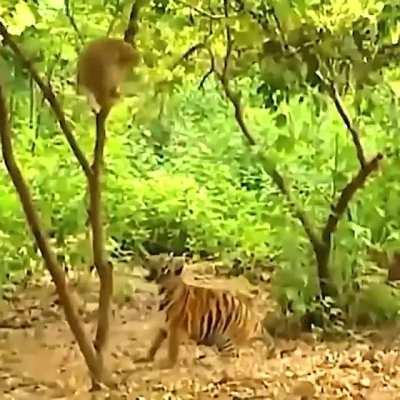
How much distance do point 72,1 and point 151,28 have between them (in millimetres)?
365

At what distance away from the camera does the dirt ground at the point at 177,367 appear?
134 inches

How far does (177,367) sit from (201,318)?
0.64ft

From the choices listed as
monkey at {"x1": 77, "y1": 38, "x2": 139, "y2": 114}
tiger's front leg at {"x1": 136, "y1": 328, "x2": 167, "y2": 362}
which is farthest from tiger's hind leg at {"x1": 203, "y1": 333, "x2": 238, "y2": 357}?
monkey at {"x1": 77, "y1": 38, "x2": 139, "y2": 114}

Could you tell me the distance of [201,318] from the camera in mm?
3840

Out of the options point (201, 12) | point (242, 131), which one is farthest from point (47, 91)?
point (242, 131)

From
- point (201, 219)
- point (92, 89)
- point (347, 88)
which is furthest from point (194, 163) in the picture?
point (92, 89)

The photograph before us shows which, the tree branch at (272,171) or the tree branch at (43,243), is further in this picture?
the tree branch at (272,171)

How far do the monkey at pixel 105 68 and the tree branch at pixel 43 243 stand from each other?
240 mm

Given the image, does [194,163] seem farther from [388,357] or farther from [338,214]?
[388,357]

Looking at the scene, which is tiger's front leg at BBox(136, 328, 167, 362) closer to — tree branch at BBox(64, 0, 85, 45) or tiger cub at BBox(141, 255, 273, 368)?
tiger cub at BBox(141, 255, 273, 368)

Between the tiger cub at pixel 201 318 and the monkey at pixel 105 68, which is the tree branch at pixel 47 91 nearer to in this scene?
the monkey at pixel 105 68

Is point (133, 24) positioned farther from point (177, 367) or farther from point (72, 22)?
point (177, 367)

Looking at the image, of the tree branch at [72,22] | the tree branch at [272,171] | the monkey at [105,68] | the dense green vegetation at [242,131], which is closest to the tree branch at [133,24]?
the dense green vegetation at [242,131]

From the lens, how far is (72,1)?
4238 millimetres
